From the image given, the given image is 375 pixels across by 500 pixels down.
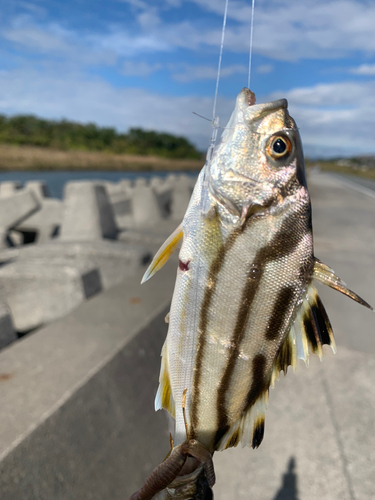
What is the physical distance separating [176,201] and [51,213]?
3.73 metres

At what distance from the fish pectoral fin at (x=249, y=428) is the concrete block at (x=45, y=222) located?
7.83 m

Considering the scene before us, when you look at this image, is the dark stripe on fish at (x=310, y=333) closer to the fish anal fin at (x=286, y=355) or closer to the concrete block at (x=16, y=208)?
the fish anal fin at (x=286, y=355)

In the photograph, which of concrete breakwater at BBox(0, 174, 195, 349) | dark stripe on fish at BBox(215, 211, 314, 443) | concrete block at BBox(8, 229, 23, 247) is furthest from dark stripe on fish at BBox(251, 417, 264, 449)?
concrete block at BBox(8, 229, 23, 247)

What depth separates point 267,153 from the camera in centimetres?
127

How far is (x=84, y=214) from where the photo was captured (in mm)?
6387

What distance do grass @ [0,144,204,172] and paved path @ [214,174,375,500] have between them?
1893 cm

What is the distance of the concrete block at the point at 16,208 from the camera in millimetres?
8070

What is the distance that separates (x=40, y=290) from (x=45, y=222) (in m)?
→ 4.94

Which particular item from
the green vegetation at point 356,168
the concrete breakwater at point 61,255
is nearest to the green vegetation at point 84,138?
the green vegetation at point 356,168

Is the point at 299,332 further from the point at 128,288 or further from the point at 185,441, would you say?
the point at 128,288

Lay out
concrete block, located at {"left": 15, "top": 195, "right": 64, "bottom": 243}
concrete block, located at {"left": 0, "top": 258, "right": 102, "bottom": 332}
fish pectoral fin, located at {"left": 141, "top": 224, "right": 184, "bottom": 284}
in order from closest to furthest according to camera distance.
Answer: fish pectoral fin, located at {"left": 141, "top": 224, "right": 184, "bottom": 284}, concrete block, located at {"left": 0, "top": 258, "right": 102, "bottom": 332}, concrete block, located at {"left": 15, "top": 195, "right": 64, "bottom": 243}

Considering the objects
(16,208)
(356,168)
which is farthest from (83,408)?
(356,168)

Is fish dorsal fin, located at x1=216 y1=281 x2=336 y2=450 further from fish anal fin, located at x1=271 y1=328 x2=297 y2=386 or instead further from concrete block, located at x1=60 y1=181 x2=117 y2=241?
concrete block, located at x1=60 y1=181 x2=117 y2=241

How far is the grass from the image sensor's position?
25.7 metres
